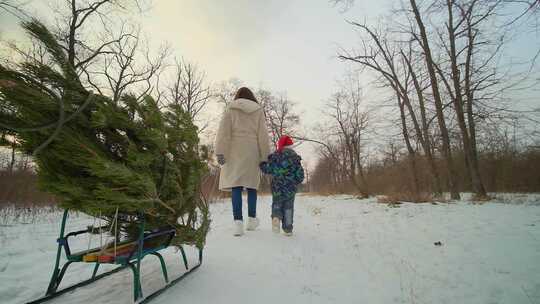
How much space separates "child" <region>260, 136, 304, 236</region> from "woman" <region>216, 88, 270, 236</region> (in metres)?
0.25

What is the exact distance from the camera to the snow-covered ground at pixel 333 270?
1.83 m

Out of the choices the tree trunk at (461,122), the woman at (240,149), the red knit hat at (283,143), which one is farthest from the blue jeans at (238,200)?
the tree trunk at (461,122)

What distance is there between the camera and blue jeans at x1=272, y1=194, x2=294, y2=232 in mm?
4035

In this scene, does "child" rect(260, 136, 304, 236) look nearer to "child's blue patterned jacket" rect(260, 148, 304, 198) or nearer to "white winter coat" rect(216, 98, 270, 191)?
"child's blue patterned jacket" rect(260, 148, 304, 198)

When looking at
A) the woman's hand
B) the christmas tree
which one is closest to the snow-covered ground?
the christmas tree

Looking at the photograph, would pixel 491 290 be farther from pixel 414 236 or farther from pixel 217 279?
pixel 217 279

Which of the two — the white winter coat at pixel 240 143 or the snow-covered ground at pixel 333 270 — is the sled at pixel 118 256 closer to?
the snow-covered ground at pixel 333 270

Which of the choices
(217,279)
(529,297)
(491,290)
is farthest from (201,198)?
(529,297)

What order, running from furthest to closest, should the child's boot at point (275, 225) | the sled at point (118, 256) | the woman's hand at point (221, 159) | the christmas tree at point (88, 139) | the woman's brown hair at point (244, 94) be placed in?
the woman's brown hair at point (244, 94)
the child's boot at point (275, 225)
the woman's hand at point (221, 159)
the sled at point (118, 256)
the christmas tree at point (88, 139)

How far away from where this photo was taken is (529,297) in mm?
1705

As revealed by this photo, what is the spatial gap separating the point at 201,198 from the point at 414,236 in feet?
11.1

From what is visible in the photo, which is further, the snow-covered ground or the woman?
the woman

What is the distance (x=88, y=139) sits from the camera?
1.50 meters

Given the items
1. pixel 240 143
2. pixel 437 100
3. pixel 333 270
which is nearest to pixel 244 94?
pixel 240 143
